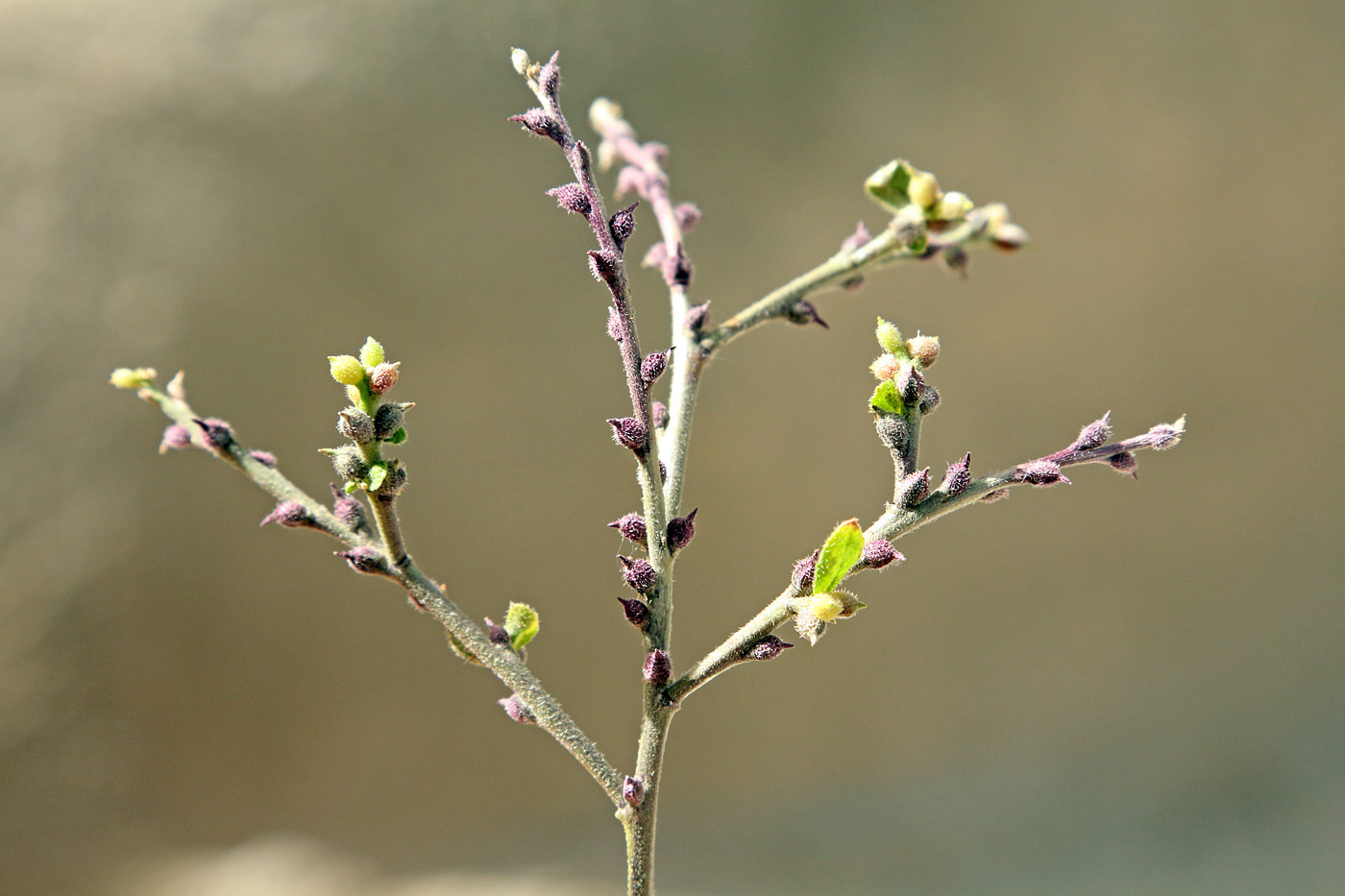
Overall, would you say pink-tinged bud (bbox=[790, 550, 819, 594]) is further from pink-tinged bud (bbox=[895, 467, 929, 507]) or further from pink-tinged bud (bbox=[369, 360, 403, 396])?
pink-tinged bud (bbox=[369, 360, 403, 396])

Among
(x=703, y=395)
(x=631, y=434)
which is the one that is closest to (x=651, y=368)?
(x=631, y=434)

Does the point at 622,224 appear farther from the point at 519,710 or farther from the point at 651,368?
the point at 519,710

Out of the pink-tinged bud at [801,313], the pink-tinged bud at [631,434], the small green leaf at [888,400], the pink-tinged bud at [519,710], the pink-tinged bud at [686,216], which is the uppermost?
the pink-tinged bud at [686,216]

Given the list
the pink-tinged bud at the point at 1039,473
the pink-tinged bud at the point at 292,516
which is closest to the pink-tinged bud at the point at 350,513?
the pink-tinged bud at the point at 292,516

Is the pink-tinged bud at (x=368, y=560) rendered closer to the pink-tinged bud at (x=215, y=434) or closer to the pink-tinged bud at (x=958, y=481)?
the pink-tinged bud at (x=215, y=434)

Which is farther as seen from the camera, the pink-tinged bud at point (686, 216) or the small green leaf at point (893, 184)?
the pink-tinged bud at point (686, 216)

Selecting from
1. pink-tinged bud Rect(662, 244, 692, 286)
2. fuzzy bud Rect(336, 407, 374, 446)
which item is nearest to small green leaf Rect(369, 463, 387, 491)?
fuzzy bud Rect(336, 407, 374, 446)

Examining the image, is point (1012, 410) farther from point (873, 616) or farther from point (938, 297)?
point (873, 616)
